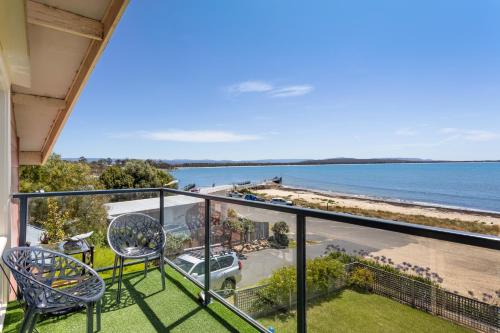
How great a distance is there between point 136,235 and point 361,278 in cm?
280

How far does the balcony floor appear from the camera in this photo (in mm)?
2557

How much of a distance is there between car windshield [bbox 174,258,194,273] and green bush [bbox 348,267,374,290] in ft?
7.34

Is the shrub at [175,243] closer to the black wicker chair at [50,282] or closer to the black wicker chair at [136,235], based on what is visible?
the black wicker chair at [136,235]

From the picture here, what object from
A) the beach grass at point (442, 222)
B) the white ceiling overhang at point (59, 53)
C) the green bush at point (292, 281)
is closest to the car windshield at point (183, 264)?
the green bush at point (292, 281)

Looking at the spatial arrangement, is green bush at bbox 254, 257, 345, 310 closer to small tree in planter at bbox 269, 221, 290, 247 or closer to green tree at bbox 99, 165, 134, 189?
small tree in planter at bbox 269, 221, 290, 247

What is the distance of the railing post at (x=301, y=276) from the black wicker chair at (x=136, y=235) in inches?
75.5

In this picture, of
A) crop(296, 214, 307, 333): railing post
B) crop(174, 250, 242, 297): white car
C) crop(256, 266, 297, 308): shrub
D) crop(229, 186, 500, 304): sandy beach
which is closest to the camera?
crop(229, 186, 500, 304): sandy beach

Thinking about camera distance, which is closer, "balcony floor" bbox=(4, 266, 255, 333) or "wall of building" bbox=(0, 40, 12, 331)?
"balcony floor" bbox=(4, 266, 255, 333)

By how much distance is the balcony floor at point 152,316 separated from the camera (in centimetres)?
256

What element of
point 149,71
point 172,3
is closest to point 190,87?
point 149,71

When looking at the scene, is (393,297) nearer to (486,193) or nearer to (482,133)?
(486,193)

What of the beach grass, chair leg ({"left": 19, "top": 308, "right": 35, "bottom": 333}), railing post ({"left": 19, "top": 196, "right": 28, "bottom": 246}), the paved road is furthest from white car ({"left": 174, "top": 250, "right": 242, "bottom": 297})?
the beach grass

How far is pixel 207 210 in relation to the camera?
10.1ft

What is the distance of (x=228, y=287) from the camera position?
2.77 meters
